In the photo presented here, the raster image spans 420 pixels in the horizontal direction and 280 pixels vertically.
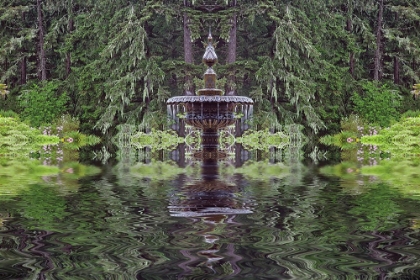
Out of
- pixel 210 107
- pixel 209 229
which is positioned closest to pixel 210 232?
pixel 209 229

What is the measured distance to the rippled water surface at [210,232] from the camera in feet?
11.6

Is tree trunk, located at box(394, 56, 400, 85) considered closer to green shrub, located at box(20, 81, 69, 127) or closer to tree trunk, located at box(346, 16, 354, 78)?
tree trunk, located at box(346, 16, 354, 78)

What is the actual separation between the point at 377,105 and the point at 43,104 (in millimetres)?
15577

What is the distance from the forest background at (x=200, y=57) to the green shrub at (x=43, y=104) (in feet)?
0.17

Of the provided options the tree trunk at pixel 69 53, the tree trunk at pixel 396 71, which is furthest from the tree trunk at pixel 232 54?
the tree trunk at pixel 396 71

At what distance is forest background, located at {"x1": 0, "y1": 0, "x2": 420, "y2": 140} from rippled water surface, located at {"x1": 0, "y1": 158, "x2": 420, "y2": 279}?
13.3 meters

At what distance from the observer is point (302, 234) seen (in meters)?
4.58

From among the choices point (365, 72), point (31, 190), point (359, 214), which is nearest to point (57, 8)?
point (365, 72)

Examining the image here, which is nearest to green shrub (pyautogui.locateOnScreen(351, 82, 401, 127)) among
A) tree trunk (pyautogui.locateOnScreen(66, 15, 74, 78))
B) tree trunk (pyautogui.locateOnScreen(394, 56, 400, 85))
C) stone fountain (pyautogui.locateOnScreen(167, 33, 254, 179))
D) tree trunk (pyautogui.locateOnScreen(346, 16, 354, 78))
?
tree trunk (pyautogui.locateOnScreen(346, 16, 354, 78))

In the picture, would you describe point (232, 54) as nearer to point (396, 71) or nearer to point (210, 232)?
point (396, 71)

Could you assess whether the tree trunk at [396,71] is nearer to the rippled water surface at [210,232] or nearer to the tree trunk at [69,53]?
the tree trunk at [69,53]

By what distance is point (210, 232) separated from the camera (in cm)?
460

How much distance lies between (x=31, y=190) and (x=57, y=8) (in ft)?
77.3

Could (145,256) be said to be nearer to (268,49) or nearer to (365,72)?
(268,49)
